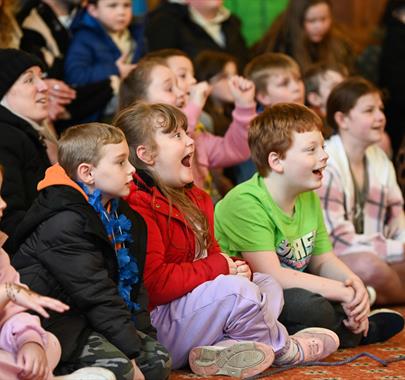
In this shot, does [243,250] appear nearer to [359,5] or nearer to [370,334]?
[370,334]

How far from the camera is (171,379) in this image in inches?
115

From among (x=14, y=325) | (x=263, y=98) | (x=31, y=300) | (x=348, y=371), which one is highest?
(x=263, y=98)

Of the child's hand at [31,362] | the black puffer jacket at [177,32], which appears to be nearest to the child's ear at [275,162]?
the child's hand at [31,362]

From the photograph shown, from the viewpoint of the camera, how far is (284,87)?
4.37 metres

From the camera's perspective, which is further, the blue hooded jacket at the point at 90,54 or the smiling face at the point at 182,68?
the blue hooded jacket at the point at 90,54

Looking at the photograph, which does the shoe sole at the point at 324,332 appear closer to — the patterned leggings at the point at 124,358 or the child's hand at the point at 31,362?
the patterned leggings at the point at 124,358

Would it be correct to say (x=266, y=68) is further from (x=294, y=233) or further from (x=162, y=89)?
(x=294, y=233)

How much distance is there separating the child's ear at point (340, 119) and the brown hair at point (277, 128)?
69 cm

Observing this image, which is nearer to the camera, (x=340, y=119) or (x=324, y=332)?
(x=324, y=332)

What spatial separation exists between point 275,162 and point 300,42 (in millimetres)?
1793

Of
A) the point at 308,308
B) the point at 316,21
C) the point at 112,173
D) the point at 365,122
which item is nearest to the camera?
the point at 112,173

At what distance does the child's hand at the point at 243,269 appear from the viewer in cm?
311

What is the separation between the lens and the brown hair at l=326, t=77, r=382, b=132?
13.5 feet

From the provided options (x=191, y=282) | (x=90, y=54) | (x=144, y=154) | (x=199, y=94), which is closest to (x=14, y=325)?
(x=191, y=282)
